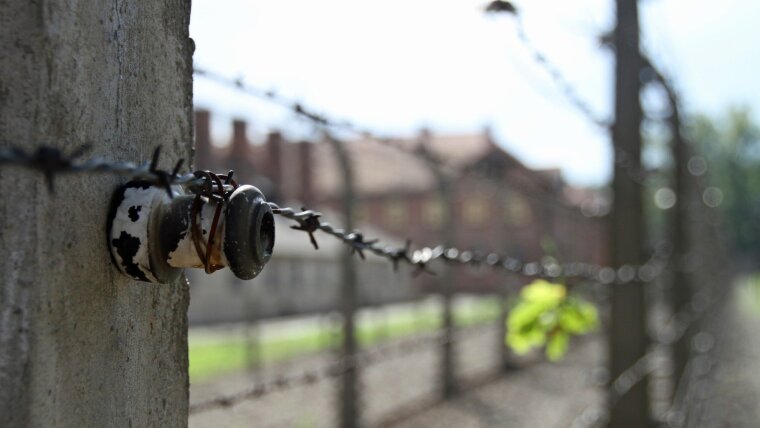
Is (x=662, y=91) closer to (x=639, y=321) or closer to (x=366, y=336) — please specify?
(x=639, y=321)

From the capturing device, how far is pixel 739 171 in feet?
188

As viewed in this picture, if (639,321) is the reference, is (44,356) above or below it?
above

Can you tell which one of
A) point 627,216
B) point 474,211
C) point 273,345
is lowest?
point 273,345

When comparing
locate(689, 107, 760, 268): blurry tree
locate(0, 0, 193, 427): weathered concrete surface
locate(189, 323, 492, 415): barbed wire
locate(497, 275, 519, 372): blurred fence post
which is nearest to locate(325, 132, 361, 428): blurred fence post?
locate(189, 323, 492, 415): barbed wire

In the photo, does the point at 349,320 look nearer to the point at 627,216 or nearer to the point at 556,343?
the point at 627,216

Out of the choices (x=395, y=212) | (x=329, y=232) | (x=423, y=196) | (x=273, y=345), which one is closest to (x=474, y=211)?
(x=423, y=196)

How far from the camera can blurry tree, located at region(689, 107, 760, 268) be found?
49.7 meters

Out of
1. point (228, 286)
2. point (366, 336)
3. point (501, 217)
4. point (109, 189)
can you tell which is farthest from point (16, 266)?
point (228, 286)

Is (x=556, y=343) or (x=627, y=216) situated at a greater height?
(x=627, y=216)

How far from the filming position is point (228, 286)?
1823 centimetres

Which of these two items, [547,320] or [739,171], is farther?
[739,171]

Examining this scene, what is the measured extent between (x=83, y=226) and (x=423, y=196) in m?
29.3

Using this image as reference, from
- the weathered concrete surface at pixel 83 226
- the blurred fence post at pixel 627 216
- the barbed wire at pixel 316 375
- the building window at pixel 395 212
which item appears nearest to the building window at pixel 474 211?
the building window at pixel 395 212

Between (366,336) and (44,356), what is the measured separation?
1441cm
